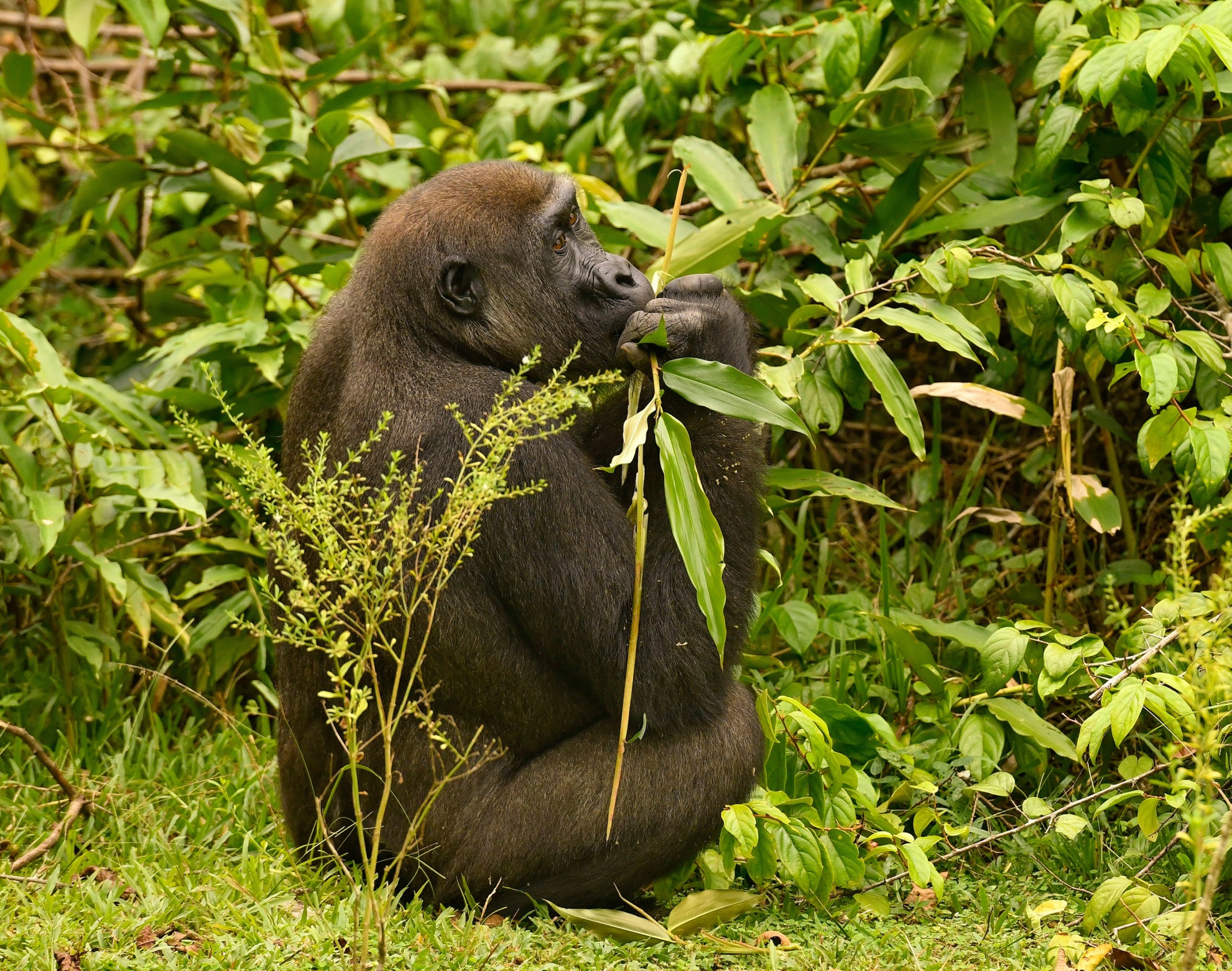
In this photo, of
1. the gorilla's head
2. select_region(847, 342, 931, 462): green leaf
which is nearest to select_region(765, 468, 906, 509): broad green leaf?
select_region(847, 342, 931, 462): green leaf

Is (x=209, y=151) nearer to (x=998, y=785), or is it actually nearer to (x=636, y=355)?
(x=636, y=355)

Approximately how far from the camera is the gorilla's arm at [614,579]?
305 cm

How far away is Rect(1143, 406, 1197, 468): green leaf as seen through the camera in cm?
345

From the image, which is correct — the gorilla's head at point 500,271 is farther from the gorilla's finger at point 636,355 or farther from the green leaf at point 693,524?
the green leaf at point 693,524

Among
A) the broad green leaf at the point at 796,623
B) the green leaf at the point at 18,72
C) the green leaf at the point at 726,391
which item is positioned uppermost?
the green leaf at the point at 18,72

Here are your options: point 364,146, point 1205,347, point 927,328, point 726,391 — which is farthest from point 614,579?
point 364,146

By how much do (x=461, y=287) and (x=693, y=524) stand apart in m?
0.96

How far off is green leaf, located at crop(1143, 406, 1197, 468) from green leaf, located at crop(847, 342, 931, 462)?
584mm

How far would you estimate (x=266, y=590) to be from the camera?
288 cm

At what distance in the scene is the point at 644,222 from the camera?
423 cm

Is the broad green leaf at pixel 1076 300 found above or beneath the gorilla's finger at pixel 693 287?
beneath

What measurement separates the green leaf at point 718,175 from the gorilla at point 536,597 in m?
0.86

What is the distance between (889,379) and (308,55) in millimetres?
5010

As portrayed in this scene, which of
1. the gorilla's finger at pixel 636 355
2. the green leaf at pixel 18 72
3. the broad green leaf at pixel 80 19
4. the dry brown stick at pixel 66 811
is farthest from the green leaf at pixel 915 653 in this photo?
the green leaf at pixel 18 72
